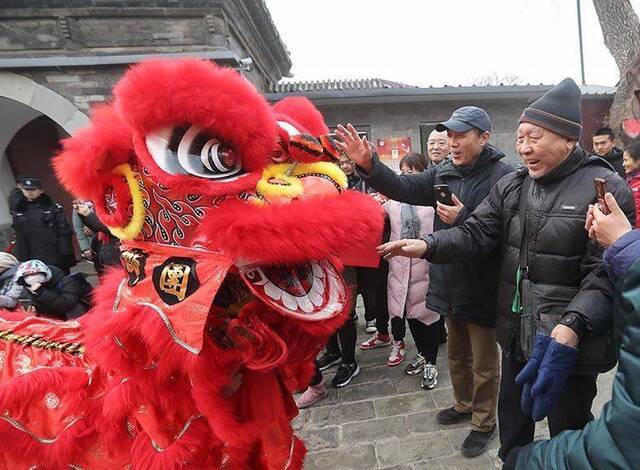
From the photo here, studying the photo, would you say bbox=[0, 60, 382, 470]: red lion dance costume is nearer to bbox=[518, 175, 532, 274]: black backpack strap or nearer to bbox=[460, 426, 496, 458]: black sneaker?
bbox=[518, 175, 532, 274]: black backpack strap

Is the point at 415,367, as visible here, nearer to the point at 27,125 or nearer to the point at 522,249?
the point at 522,249

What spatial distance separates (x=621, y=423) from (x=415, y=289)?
236cm

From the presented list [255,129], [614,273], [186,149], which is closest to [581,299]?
[614,273]

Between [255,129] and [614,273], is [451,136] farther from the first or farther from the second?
[255,129]

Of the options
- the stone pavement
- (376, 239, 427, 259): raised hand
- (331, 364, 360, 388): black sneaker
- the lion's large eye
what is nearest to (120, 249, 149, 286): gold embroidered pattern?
the lion's large eye

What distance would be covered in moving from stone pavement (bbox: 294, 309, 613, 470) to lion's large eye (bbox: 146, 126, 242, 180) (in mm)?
2181

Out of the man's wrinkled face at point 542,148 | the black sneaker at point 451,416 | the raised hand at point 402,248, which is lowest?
the black sneaker at point 451,416

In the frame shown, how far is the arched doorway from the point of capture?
233 inches

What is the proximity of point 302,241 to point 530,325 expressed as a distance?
1.30 meters

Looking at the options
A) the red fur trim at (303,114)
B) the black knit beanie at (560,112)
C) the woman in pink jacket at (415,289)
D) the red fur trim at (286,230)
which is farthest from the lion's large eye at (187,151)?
the woman in pink jacket at (415,289)

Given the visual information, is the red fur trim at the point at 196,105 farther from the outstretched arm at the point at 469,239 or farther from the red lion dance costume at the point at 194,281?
the outstretched arm at the point at 469,239

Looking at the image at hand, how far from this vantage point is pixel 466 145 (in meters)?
2.24

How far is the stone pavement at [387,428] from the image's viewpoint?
235 cm

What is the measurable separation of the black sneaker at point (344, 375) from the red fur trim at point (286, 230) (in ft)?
8.62
